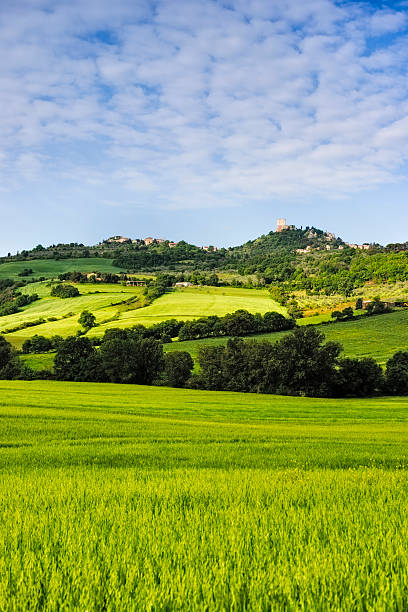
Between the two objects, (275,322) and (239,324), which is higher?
(275,322)

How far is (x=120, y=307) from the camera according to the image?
478 ft

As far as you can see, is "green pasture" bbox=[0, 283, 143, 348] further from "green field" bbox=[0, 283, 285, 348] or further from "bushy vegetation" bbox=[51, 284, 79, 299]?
"bushy vegetation" bbox=[51, 284, 79, 299]

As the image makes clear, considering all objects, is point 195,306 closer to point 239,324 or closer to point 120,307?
point 120,307

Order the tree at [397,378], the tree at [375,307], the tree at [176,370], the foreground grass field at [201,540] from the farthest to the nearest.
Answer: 1. the tree at [375,307]
2. the tree at [176,370]
3. the tree at [397,378]
4. the foreground grass field at [201,540]

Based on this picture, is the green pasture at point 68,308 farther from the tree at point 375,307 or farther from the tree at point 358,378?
the tree at point 358,378

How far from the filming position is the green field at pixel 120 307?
12525cm

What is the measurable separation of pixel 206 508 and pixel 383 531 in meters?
2.21

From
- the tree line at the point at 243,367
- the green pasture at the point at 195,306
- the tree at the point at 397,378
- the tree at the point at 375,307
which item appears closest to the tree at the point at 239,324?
the green pasture at the point at 195,306

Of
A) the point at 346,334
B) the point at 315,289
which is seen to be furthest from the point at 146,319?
the point at 315,289

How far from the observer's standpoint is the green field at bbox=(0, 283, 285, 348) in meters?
125

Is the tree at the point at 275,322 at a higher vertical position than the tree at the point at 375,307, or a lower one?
lower

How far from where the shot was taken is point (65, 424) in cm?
2038

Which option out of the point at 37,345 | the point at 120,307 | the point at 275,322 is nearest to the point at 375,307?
the point at 275,322

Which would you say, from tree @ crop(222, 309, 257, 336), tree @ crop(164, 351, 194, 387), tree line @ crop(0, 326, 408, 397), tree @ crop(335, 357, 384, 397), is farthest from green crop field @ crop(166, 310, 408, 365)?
tree @ crop(335, 357, 384, 397)
